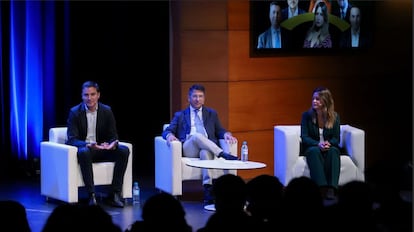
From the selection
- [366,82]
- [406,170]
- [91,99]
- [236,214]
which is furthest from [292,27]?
[236,214]

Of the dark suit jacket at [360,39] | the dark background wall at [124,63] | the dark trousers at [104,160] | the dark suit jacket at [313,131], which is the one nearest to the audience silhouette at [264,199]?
the dark trousers at [104,160]

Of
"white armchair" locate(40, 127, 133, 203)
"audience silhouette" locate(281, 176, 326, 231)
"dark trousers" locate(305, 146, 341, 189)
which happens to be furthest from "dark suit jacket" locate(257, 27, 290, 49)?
"audience silhouette" locate(281, 176, 326, 231)

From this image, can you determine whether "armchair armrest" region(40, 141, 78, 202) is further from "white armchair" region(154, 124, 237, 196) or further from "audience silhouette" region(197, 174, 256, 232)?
"audience silhouette" region(197, 174, 256, 232)

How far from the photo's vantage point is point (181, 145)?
8312 millimetres

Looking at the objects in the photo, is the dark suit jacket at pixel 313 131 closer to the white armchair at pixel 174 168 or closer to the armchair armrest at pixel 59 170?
the white armchair at pixel 174 168

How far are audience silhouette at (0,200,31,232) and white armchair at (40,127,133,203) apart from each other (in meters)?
3.95

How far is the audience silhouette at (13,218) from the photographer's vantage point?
385 centimetres

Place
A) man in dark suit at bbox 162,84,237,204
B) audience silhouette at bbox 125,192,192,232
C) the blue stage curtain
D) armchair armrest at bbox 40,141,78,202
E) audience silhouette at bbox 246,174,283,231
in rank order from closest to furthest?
audience silhouette at bbox 125,192,192,232, audience silhouette at bbox 246,174,283,231, armchair armrest at bbox 40,141,78,202, man in dark suit at bbox 162,84,237,204, the blue stage curtain

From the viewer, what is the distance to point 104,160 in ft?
27.2

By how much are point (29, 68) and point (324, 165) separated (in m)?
3.56

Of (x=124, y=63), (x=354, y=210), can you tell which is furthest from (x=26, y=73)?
(x=354, y=210)

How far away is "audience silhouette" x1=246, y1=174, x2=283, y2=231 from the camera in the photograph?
444 cm

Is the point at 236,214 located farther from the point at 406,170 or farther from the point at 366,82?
the point at 366,82

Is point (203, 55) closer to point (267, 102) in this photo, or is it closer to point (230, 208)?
point (267, 102)
